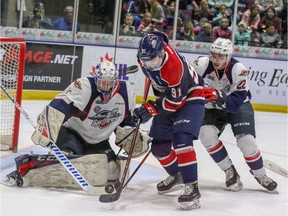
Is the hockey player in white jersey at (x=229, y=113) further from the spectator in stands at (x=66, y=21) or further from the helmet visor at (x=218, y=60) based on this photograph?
the spectator in stands at (x=66, y=21)

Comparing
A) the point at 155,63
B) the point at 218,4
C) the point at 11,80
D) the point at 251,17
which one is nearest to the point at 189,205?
the point at 155,63

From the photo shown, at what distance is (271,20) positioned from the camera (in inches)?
339

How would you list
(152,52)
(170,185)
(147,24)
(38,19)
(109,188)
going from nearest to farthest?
(152,52), (109,188), (170,185), (38,19), (147,24)

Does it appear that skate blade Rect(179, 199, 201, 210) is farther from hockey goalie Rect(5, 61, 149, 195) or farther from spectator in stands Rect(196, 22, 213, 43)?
spectator in stands Rect(196, 22, 213, 43)

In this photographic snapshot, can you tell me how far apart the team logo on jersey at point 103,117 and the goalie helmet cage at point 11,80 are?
993 mm

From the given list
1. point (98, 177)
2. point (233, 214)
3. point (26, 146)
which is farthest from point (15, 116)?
point (233, 214)

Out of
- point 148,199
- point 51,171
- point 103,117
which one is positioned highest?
point 103,117

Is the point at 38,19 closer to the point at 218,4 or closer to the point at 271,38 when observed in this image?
the point at 218,4

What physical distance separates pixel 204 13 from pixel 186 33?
457 mm

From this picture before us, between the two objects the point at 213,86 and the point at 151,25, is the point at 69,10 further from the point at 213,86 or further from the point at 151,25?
the point at 213,86

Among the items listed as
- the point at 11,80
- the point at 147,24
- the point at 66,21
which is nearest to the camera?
the point at 11,80

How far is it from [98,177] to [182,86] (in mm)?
752

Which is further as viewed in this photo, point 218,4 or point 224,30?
point 218,4

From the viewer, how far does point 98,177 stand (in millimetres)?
3660
